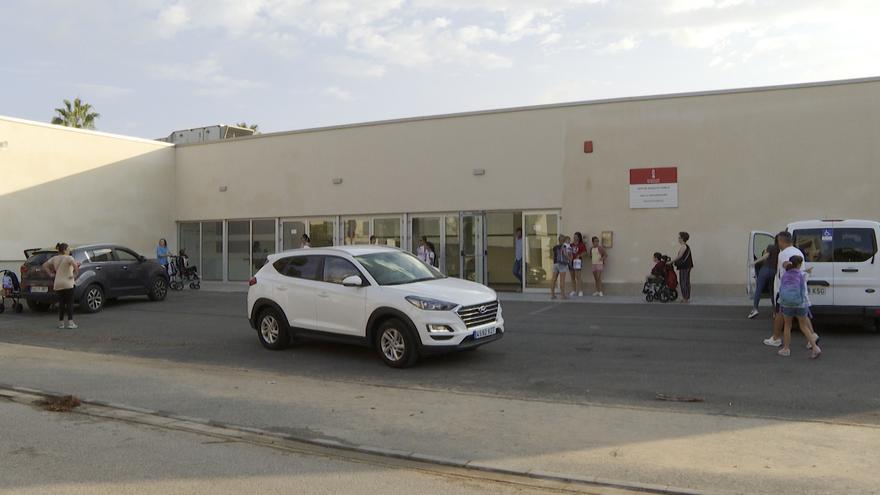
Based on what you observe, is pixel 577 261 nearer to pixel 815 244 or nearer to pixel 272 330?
pixel 815 244

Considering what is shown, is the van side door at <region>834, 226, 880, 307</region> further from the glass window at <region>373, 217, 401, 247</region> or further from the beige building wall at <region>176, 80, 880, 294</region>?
the glass window at <region>373, 217, 401, 247</region>

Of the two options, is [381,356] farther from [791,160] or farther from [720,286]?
[791,160]

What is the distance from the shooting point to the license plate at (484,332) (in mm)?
8848

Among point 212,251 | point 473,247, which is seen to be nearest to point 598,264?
point 473,247

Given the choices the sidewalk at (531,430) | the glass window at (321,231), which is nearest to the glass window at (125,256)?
the glass window at (321,231)

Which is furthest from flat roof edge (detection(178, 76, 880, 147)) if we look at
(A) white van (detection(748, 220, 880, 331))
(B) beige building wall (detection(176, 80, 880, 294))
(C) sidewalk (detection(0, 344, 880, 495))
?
(C) sidewalk (detection(0, 344, 880, 495))

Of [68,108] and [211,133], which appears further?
[68,108]

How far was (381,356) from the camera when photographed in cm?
914

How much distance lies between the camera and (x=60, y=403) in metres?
7.17

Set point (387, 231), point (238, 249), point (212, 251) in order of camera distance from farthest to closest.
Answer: point (212, 251) → point (238, 249) → point (387, 231)

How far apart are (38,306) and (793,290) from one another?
16.9 metres

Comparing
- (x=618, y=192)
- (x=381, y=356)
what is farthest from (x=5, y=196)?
(x=618, y=192)

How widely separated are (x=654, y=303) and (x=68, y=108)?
42.2 meters

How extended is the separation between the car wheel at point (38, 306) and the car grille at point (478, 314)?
41.4ft
